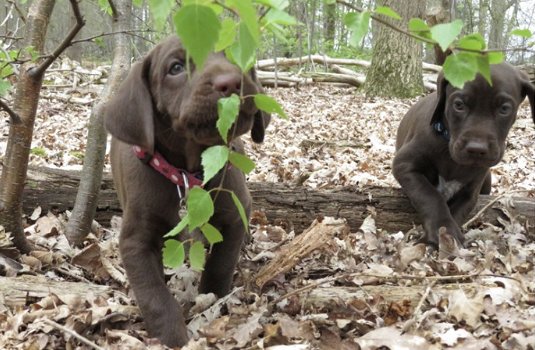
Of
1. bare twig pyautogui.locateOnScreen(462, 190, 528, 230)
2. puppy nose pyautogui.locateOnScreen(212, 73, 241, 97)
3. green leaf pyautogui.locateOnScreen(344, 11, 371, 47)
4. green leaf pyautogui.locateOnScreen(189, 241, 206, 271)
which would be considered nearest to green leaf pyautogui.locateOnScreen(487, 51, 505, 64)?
green leaf pyautogui.locateOnScreen(344, 11, 371, 47)

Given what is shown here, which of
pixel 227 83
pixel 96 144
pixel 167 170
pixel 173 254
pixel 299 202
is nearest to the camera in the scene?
pixel 173 254

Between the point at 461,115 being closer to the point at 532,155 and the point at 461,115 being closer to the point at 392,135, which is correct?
the point at 532,155

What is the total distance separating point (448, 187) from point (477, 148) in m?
0.83

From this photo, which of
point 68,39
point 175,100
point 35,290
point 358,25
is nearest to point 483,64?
point 358,25

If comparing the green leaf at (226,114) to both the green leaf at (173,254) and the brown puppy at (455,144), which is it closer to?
the green leaf at (173,254)

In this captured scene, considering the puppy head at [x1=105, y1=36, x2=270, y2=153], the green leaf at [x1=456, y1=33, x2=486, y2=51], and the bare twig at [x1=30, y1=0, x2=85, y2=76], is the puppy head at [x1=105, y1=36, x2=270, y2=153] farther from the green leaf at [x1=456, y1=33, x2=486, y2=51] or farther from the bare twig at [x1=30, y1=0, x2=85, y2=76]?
the green leaf at [x1=456, y1=33, x2=486, y2=51]

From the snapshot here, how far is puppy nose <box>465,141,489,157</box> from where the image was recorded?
3934 millimetres

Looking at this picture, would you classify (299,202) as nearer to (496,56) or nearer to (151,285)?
(151,285)

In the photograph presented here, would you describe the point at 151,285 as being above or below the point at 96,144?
below

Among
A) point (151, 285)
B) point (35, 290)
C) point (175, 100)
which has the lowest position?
point (35, 290)

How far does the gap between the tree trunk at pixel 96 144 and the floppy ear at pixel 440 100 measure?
2.21 meters

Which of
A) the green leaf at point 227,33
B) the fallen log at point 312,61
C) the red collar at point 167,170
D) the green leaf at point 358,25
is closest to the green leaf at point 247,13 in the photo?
the green leaf at point 227,33

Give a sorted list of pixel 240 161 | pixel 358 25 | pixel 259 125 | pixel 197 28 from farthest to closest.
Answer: pixel 259 125, pixel 240 161, pixel 358 25, pixel 197 28

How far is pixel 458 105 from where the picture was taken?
162 inches
